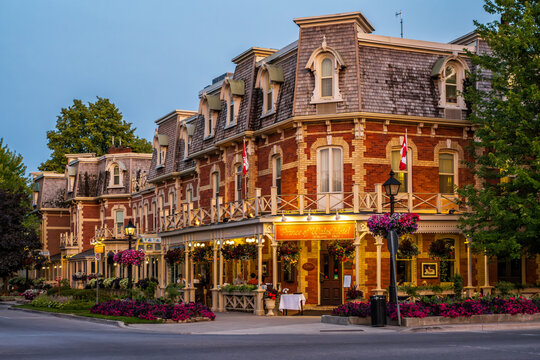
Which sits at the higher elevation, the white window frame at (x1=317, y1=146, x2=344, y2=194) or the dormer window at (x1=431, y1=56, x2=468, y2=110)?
the dormer window at (x1=431, y1=56, x2=468, y2=110)

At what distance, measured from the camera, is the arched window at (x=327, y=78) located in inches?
1196

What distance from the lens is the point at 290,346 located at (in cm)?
1584

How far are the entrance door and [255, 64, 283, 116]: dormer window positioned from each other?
21.8 ft

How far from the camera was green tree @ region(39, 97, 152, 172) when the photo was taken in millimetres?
71500

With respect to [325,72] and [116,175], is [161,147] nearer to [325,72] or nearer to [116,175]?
[116,175]

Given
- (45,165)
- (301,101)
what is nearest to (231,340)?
(301,101)

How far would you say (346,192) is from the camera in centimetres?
2886

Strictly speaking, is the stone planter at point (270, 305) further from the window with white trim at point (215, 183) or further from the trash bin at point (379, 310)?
the window with white trim at point (215, 183)

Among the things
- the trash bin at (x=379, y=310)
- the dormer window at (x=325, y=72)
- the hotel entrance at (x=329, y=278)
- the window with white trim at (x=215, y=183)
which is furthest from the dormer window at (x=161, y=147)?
the trash bin at (x=379, y=310)

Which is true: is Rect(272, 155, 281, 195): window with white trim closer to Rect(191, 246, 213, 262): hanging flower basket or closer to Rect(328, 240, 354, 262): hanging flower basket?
Rect(328, 240, 354, 262): hanging flower basket

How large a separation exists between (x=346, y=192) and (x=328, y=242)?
274cm

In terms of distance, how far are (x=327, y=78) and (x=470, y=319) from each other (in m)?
12.3

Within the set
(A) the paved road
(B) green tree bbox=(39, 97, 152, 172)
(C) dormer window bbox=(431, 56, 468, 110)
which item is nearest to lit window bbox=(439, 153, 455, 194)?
(C) dormer window bbox=(431, 56, 468, 110)

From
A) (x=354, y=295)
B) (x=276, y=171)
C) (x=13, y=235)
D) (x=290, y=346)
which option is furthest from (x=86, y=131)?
(x=290, y=346)
